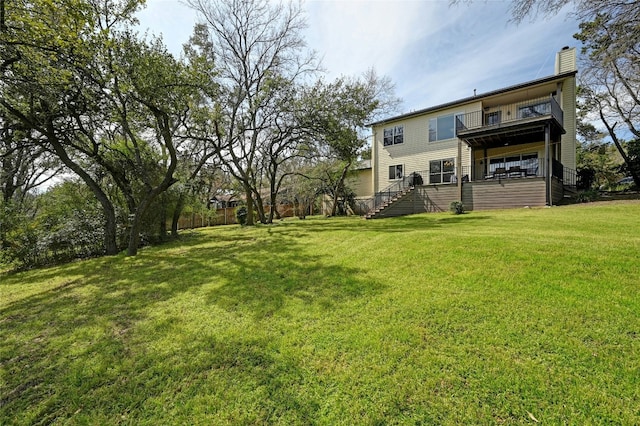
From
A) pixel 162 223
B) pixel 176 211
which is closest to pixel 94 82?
pixel 162 223

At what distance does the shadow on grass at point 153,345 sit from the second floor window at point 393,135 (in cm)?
1574

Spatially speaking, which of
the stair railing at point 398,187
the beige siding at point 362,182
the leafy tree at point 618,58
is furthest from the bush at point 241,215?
the leafy tree at point 618,58

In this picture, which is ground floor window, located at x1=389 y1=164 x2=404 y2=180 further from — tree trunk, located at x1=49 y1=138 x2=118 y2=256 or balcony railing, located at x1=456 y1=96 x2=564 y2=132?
tree trunk, located at x1=49 y1=138 x2=118 y2=256

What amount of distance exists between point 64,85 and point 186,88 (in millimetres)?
2838

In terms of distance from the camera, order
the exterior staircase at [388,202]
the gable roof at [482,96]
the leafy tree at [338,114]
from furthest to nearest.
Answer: the exterior staircase at [388,202] → the gable roof at [482,96] → the leafy tree at [338,114]

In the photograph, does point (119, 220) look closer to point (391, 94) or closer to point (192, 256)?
point (192, 256)

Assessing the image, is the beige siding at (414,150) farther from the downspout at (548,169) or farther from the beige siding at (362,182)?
the downspout at (548,169)

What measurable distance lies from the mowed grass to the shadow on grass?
0.06 feet

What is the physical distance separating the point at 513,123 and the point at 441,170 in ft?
16.1

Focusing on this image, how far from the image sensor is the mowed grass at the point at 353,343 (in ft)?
6.95

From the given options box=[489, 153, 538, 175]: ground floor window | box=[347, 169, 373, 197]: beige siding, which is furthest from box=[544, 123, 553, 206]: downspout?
box=[347, 169, 373, 197]: beige siding

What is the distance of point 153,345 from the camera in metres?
3.07

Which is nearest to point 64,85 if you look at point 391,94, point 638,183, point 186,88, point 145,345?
point 186,88

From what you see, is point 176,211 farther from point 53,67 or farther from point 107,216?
point 53,67
